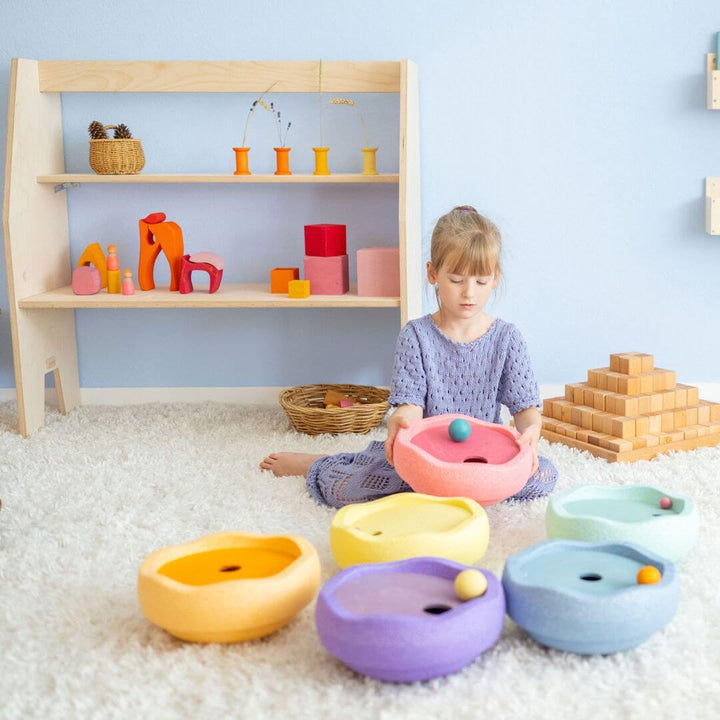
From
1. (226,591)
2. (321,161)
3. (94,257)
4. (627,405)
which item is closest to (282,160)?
(321,161)

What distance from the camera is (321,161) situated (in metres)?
2.31

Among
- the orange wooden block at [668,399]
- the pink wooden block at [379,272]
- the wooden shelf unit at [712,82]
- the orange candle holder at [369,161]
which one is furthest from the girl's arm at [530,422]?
the wooden shelf unit at [712,82]

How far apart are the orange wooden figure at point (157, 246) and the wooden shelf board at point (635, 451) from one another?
1.03 meters

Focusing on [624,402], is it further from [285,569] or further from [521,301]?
[285,569]

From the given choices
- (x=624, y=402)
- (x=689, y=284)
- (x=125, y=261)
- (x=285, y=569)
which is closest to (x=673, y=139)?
(x=689, y=284)

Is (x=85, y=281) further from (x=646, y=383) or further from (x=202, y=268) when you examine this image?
(x=646, y=383)

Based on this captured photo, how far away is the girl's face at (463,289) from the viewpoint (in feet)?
5.48

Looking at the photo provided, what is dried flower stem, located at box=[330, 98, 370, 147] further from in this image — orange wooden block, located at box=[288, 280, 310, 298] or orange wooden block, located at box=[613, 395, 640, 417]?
orange wooden block, located at box=[613, 395, 640, 417]

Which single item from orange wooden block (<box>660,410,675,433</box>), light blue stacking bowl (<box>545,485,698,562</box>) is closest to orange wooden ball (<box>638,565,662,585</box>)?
light blue stacking bowl (<box>545,485,698,562</box>)

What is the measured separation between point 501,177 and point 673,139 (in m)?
0.45

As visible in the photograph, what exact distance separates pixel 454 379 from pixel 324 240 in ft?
2.22

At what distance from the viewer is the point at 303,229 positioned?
2502mm

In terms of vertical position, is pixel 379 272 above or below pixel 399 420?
above

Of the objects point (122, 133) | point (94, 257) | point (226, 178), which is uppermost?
point (122, 133)
